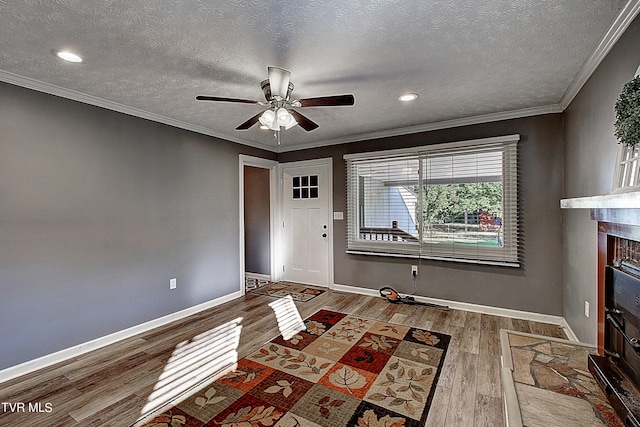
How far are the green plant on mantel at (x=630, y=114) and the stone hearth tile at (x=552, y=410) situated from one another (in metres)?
1.30

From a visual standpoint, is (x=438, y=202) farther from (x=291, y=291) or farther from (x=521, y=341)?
(x=291, y=291)

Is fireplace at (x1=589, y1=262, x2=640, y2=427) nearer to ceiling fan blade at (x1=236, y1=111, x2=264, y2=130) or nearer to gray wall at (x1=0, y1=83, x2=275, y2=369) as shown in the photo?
ceiling fan blade at (x1=236, y1=111, x2=264, y2=130)

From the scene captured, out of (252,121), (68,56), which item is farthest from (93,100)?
(252,121)

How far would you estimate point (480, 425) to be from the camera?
1.76 m

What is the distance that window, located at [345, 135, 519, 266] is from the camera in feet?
11.4

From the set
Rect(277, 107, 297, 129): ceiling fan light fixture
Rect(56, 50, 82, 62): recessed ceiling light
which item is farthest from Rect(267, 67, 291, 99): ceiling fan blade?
Rect(56, 50, 82, 62): recessed ceiling light

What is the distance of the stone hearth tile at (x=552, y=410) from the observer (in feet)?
4.27

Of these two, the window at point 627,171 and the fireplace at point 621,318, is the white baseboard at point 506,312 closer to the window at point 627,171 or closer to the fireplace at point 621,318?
the fireplace at point 621,318

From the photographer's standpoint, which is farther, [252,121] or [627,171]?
[252,121]

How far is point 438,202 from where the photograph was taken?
3852mm

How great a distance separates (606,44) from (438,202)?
7.20 feet

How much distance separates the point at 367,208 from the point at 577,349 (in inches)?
114

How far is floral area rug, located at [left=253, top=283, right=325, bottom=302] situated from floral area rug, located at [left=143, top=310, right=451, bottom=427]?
1308 mm

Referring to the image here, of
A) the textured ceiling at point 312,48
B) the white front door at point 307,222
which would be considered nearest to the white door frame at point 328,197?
the white front door at point 307,222
